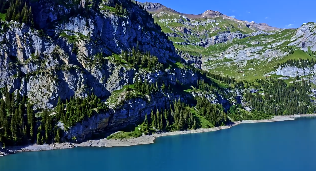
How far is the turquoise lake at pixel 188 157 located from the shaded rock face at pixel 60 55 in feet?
117

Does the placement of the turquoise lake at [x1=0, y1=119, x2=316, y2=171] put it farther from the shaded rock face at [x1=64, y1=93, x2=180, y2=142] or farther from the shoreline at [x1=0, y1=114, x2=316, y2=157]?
the shaded rock face at [x1=64, y1=93, x2=180, y2=142]

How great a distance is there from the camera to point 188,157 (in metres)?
90.4

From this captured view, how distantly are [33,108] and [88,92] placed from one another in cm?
2432

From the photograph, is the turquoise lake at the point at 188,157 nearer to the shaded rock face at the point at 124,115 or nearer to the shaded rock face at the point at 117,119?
the shaded rock face at the point at 117,119

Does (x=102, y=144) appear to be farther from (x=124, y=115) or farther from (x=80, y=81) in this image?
(x=80, y=81)

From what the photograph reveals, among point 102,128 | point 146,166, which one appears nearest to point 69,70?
point 102,128

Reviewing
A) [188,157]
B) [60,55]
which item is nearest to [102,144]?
[188,157]

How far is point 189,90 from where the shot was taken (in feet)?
592

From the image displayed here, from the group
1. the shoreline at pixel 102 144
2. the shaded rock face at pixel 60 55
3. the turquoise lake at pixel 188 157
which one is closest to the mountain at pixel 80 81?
the shaded rock face at pixel 60 55

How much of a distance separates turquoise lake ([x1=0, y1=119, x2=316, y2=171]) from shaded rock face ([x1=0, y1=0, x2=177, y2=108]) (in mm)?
35643

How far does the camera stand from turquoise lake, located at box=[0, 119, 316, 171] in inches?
3088

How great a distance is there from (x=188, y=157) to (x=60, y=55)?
78.9 meters

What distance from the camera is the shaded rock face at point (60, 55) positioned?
118062 millimetres

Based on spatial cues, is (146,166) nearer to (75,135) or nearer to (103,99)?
(75,135)
